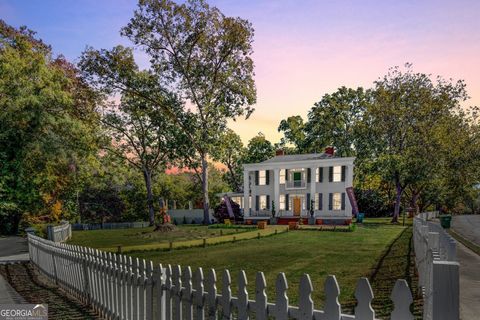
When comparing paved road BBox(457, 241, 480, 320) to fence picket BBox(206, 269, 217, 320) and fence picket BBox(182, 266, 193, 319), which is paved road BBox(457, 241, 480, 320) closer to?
fence picket BBox(206, 269, 217, 320)

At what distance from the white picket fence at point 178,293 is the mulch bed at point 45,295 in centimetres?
21

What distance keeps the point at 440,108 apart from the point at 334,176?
13.0 meters

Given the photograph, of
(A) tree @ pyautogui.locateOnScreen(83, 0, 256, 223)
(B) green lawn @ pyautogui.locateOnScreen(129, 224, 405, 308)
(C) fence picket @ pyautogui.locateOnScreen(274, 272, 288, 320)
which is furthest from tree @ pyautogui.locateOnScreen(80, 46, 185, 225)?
(C) fence picket @ pyautogui.locateOnScreen(274, 272, 288, 320)

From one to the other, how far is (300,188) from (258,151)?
1731 centimetres

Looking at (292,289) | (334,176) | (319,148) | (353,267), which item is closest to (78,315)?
(292,289)

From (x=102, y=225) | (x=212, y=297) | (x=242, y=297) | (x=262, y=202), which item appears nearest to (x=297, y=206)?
(x=262, y=202)

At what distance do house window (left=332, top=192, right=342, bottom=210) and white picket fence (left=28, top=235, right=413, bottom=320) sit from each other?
3496 centimetres

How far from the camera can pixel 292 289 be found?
933 cm

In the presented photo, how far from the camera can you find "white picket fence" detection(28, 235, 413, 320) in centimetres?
315

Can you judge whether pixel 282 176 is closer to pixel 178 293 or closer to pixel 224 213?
pixel 224 213

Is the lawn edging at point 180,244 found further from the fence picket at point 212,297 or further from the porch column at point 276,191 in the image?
the porch column at point 276,191

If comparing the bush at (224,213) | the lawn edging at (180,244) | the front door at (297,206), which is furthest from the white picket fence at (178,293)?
the bush at (224,213)

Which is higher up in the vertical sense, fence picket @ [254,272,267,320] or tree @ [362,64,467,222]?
tree @ [362,64,467,222]

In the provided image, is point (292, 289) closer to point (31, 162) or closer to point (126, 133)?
point (31, 162)
